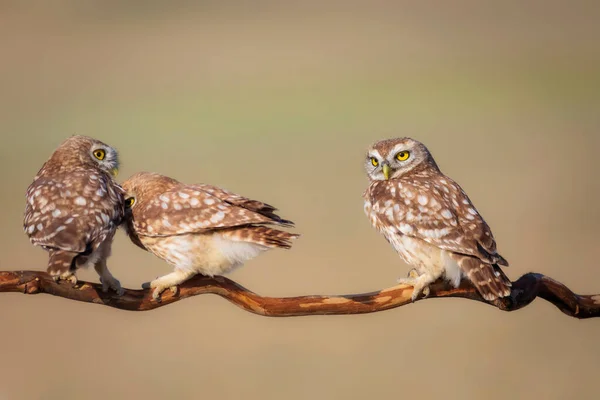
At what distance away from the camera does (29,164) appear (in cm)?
2092

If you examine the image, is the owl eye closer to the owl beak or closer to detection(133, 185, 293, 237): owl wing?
detection(133, 185, 293, 237): owl wing

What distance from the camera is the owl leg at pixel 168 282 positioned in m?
4.81

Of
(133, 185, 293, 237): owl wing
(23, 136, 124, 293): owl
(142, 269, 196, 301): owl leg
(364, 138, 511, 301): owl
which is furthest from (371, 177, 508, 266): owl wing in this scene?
(23, 136, 124, 293): owl

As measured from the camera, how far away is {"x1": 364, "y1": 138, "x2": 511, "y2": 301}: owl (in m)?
5.05

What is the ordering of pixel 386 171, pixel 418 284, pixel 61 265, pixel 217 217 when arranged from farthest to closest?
pixel 386 171, pixel 418 284, pixel 217 217, pixel 61 265

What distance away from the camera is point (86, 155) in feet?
18.4

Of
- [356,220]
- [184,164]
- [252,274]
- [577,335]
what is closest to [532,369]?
[577,335]

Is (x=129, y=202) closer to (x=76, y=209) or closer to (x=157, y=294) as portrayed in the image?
(x=76, y=209)

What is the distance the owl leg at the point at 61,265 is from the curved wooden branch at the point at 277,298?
0.29 feet

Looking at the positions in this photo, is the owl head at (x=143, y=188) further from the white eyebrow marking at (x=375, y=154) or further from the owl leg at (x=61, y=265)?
the white eyebrow marking at (x=375, y=154)

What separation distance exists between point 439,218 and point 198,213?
1.29 meters

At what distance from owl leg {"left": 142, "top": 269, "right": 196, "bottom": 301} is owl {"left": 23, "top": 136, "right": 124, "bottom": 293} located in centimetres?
17

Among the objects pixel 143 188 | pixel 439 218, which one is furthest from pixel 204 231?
pixel 439 218

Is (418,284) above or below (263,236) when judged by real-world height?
below
